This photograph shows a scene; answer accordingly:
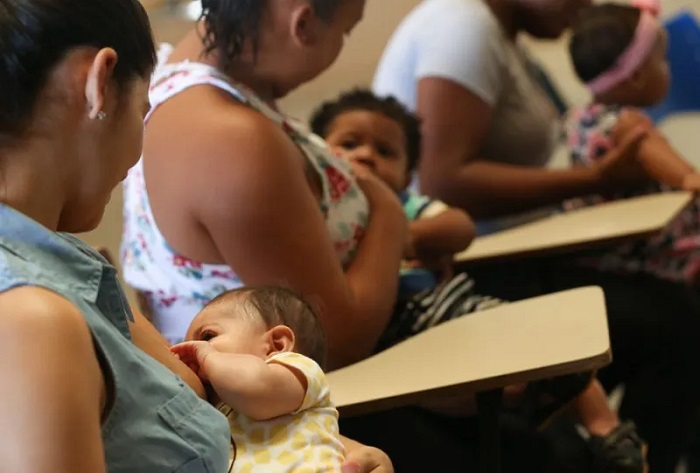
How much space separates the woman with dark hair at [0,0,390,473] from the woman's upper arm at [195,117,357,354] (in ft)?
1.11

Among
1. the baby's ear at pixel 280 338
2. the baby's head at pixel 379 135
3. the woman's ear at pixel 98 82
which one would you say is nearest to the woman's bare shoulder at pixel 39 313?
the woman's ear at pixel 98 82

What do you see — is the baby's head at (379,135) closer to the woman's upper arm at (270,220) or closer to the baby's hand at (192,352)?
the woman's upper arm at (270,220)

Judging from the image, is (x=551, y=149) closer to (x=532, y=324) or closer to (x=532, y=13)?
(x=532, y=13)

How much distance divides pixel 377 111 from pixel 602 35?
816 mm

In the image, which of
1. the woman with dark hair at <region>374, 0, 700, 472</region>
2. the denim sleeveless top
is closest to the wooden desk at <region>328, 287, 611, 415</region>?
the denim sleeveless top

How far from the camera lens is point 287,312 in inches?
40.8

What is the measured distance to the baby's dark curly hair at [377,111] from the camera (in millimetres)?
1958

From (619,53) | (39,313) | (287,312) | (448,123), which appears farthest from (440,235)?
(39,313)

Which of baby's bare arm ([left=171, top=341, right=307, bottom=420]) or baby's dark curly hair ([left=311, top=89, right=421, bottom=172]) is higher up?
baby's bare arm ([left=171, top=341, right=307, bottom=420])

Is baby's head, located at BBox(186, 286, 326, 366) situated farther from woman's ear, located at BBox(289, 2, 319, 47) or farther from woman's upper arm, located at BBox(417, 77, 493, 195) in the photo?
woman's upper arm, located at BBox(417, 77, 493, 195)

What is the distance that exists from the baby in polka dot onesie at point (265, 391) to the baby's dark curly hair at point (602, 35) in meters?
1.68

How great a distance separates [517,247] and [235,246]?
75cm

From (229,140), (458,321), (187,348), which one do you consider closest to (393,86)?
(458,321)

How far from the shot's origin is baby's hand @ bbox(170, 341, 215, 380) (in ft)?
3.05
